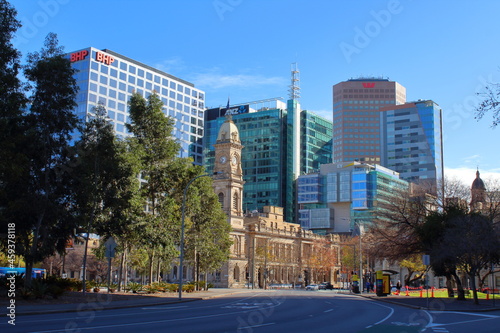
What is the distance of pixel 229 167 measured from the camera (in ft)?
331

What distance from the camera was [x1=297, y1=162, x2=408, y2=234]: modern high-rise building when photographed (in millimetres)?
157750

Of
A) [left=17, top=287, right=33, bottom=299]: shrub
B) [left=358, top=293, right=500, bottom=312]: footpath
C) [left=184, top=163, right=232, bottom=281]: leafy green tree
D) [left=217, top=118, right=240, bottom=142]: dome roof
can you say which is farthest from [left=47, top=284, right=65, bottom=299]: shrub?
[left=217, top=118, right=240, bottom=142]: dome roof

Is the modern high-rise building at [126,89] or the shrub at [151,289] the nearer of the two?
the shrub at [151,289]

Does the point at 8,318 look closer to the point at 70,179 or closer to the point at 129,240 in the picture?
the point at 70,179

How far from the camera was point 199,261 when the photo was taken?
61.6m

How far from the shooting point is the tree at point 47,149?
34.0 m

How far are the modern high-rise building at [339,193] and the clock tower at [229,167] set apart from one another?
61.0 m

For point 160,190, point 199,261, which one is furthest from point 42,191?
point 199,261

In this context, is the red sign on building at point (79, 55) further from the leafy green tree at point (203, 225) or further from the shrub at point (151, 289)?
the shrub at point (151, 289)

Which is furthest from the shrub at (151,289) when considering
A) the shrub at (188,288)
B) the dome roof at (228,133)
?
the dome roof at (228,133)

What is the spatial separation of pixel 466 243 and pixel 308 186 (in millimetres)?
125204

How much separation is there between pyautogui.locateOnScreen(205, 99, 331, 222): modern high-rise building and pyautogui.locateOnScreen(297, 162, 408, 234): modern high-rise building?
27.9ft

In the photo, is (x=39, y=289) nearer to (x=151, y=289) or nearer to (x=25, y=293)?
(x=25, y=293)

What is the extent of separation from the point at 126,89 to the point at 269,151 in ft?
187
